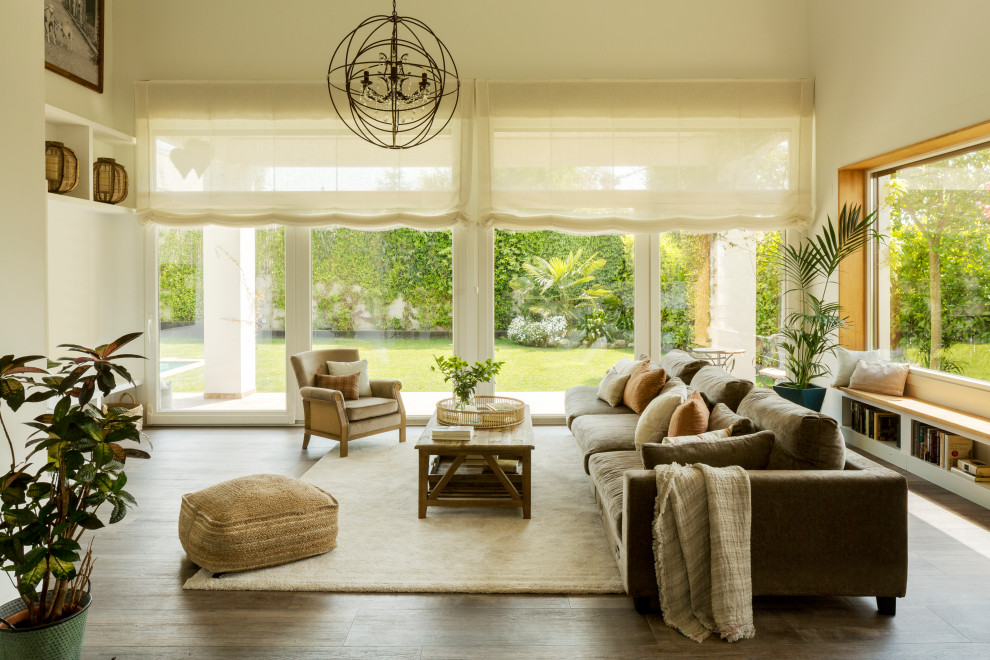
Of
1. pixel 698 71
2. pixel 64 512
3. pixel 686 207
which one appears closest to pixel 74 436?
pixel 64 512

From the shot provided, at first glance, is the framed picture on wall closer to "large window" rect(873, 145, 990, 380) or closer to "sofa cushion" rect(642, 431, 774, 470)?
"sofa cushion" rect(642, 431, 774, 470)

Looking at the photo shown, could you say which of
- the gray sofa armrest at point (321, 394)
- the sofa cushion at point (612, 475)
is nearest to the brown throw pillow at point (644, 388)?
the sofa cushion at point (612, 475)

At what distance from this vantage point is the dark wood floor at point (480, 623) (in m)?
2.82

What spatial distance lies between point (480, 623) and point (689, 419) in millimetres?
1534

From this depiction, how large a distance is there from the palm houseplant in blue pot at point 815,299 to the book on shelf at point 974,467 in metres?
1.39

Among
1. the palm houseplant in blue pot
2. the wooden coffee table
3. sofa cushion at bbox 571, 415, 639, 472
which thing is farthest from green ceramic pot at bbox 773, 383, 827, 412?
the wooden coffee table

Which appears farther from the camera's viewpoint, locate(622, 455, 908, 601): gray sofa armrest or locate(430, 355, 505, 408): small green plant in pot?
locate(430, 355, 505, 408): small green plant in pot

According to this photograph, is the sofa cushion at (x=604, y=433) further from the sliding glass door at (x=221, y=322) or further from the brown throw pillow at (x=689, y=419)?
the sliding glass door at (x=221, y=322)

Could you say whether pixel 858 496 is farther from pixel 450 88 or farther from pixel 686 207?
pixel 450 88

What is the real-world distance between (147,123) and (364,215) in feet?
7.01

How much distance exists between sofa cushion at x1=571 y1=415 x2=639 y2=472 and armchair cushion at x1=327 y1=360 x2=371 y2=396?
6.19 ft

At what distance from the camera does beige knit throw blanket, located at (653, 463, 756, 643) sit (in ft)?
9.66

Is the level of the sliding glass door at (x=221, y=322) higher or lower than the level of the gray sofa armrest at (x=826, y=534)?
higher

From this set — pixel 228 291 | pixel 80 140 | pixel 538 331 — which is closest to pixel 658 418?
pixel 538 331
